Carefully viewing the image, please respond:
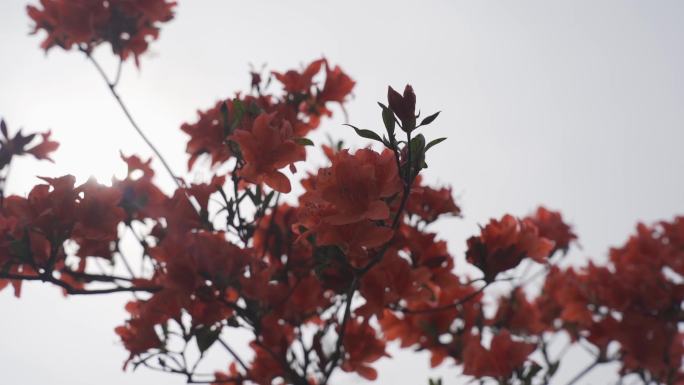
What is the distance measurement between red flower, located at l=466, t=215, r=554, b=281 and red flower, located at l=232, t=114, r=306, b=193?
23.9 inches

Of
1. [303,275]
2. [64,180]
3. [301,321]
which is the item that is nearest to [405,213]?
[303,275]

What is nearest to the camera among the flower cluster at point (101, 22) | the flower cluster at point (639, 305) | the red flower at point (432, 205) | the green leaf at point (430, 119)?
the green leaf at point (430, 119)

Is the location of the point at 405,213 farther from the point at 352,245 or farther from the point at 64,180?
the point at 64,180

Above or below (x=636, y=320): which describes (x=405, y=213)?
above

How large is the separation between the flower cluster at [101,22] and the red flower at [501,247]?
64.4 inches

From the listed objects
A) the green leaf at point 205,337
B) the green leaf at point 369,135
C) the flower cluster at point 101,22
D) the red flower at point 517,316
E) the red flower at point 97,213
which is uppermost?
the flower cluster at point 101,22

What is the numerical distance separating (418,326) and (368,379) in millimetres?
361

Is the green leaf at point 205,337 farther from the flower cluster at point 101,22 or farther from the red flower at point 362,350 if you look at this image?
the flower cluster at point 101,22

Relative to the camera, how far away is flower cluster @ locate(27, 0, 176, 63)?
2.31 metres

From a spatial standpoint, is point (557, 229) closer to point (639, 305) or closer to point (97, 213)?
point (639, 305)

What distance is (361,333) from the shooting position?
206 cm

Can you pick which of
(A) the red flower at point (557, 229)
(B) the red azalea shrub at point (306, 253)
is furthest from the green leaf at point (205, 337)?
(A) the red flower at point (557, 229)

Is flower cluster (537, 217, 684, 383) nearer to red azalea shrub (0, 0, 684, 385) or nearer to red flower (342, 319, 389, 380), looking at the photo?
red azalea shrub (0, 0, 684, 385)

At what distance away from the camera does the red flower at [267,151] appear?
1.57 meters
